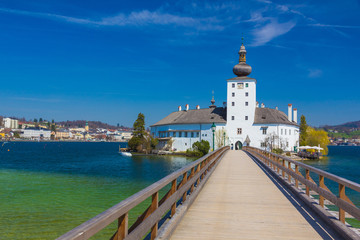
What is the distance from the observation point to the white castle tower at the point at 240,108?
6894 cm

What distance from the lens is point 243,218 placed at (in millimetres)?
6762

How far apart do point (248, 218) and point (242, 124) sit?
2498 inches

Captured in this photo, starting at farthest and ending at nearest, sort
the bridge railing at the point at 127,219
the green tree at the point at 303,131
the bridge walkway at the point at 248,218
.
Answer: the green tree at the point at 303,131
the bridge walkway at the point at 248,218
the bridge railing at the point at 127,219

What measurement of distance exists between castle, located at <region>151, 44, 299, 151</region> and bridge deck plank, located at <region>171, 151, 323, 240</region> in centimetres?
5709

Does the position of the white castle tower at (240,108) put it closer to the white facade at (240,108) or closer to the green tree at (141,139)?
the white facade at (240,108)

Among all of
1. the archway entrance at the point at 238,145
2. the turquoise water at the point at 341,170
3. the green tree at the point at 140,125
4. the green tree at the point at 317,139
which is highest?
the green tree at the point at 140,125

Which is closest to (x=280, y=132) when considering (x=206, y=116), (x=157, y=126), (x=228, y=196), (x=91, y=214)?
(x=206, y=116)

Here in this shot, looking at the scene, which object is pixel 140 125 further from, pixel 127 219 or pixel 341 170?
pixel 127 219

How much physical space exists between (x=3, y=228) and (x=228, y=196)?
35.4 feet

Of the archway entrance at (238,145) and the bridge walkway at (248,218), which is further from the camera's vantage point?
the archway entrance at (238,145)

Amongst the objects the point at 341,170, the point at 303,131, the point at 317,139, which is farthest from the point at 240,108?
the point at 303,131

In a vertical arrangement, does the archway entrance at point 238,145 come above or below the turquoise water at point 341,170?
above

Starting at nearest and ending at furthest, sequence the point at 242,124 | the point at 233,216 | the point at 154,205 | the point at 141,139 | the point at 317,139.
→ the point at 154,205 < the point at 233,216 < the point at 242,124 < the point at 317,139 < the point at 141,139

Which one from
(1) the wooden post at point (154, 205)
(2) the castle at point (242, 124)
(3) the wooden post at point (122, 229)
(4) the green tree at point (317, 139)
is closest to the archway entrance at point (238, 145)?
(2) the castle at point (242, 124)
